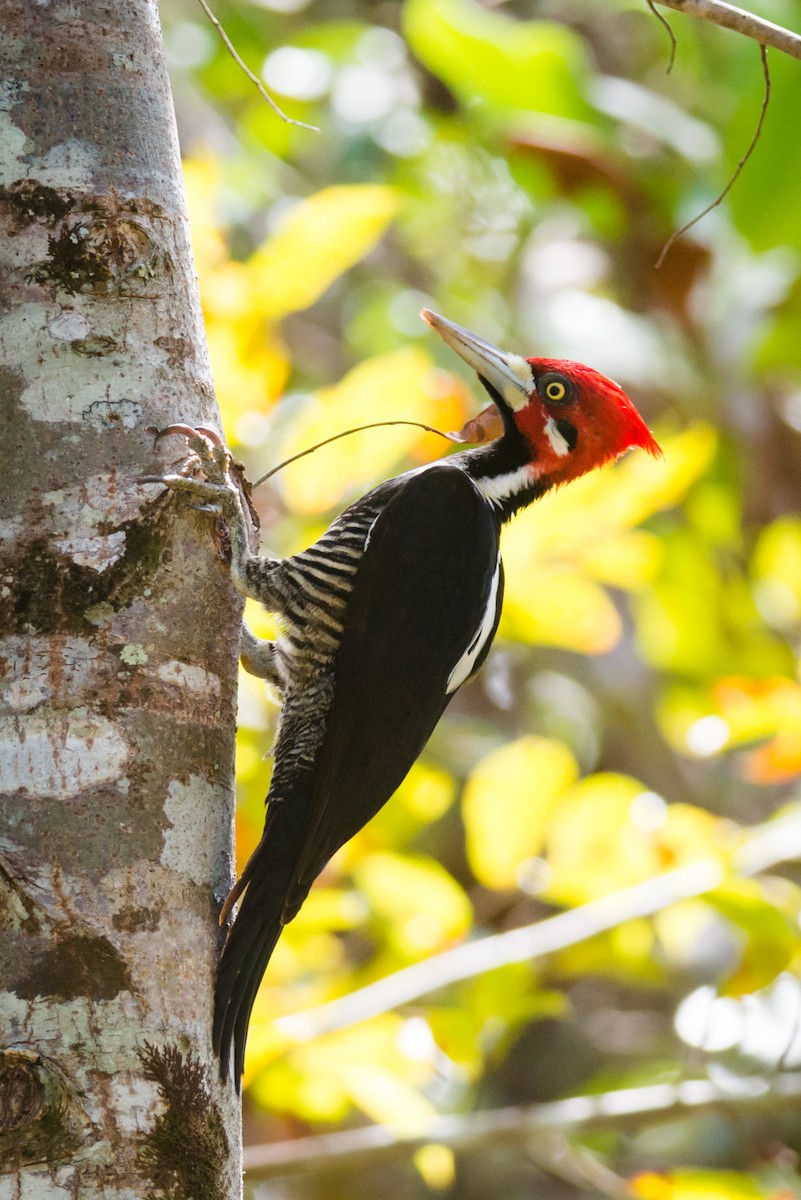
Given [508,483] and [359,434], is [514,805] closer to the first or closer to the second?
[508,483]

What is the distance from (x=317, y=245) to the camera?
2.86m

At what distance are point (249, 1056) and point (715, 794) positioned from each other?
3.12m

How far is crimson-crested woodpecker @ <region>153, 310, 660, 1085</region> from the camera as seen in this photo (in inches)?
85.9

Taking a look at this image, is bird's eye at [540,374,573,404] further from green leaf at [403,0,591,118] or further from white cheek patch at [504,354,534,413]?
green leaf at [403,0,591,118]

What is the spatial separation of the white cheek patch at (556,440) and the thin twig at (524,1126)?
Result: 133 centimetres

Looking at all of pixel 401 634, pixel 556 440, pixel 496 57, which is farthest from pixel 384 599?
pixel 496 57

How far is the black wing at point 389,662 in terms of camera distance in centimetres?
221

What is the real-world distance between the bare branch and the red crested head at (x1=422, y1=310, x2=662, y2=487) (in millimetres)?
882

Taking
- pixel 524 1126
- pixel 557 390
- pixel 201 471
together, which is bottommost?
pixel 524 1126

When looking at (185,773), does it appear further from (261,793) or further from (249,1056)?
(261,793)

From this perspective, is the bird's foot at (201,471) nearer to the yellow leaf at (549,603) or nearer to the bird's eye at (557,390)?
the bird's eye at (557,390)

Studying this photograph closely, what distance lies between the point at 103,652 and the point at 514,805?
154cm

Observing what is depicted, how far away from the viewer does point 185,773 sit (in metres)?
1.73

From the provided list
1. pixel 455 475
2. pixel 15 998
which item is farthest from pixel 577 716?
pixel 15 998
